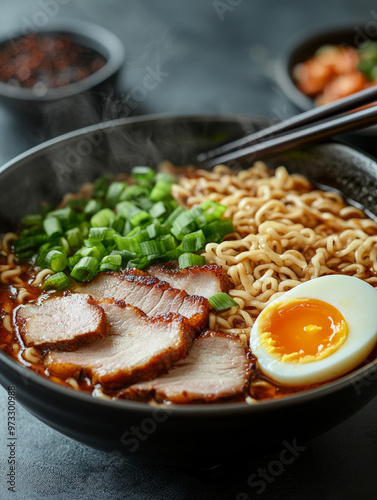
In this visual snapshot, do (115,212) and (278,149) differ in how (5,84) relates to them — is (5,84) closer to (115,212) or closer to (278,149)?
(115,212)

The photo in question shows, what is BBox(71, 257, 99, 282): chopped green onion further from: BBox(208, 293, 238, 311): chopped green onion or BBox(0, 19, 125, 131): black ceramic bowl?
BBox(0, 19, 125, 131): black ceramic bowl

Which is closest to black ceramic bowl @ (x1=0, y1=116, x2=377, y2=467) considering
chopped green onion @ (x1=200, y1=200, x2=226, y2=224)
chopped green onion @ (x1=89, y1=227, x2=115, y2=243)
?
chopped green onion @ (x1=89, y1=227, x2=115, y2=243)

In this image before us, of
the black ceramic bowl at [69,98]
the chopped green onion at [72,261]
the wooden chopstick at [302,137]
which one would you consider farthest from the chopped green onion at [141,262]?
the black ceramic bowl at [69,98]

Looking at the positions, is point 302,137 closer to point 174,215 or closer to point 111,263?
point 174,215

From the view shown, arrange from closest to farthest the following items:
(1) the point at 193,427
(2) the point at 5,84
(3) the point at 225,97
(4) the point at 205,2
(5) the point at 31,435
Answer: (1) the point at 193,427 < (5) the point at 31,435 < (2) the point at 5,84 < (3) the point at 225,97 < (4) the point at 205,2

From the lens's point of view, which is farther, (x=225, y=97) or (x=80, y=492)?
(x=225, y=97)

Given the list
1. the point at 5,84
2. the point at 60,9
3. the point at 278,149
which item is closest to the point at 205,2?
the point at 60,9
